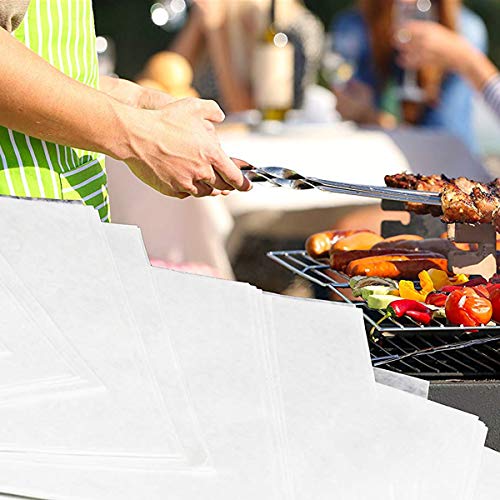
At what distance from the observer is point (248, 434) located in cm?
102

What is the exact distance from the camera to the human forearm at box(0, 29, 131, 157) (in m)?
1.39

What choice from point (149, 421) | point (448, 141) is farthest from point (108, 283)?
point (448, 141)

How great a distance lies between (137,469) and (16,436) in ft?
0.42

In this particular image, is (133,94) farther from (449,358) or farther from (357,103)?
(357,103)

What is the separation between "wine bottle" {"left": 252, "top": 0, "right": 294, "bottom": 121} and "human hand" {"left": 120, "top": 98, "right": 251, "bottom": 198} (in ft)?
9.00

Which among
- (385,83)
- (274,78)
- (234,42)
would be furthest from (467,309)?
(234,42)

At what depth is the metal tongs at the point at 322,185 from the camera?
153 centimetres

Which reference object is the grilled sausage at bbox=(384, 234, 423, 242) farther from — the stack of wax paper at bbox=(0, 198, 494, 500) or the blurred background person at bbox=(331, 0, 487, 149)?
the blurred background person at bbox=(331, 0, 487, 149)

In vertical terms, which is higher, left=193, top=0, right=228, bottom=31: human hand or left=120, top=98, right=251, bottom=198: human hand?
left=120, top=98, right=251, bottom=198: human hand

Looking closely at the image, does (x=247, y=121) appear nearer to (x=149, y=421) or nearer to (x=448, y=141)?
(x=448, y=141)

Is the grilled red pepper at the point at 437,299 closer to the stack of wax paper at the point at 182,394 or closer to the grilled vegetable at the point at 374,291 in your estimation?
the grilled vegetable at the point at 374,291

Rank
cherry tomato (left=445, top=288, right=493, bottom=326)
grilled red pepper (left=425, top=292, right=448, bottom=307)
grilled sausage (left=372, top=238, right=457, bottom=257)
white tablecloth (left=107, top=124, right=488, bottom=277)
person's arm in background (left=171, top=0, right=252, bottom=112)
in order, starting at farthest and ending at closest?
person's arm in background (left=171, top=0, right=252, bottom=112) < white tablecloth (left=107, top=124, right=488, bottom=277) < grilled sausage (left=372, top=238, right=457, bottom=257) < grilled red pepper (left=425, top=292, right=448, bottom=307) < cherry tomato (left=445, top=288, right=493, bottom=326)

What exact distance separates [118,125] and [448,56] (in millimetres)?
2884

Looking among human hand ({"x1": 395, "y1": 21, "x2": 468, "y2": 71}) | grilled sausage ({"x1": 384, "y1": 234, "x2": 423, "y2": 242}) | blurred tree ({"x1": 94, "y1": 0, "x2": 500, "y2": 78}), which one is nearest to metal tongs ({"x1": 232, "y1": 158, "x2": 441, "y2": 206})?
grilled sausage ({"x1": 384, "y1": 234, "x2": 423, "y2": 242})
